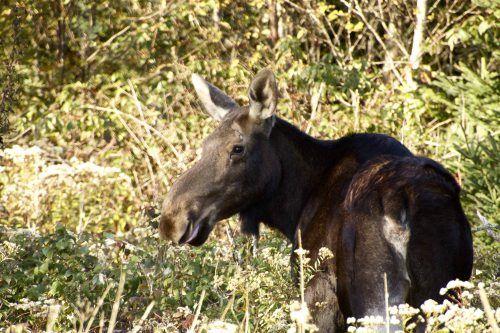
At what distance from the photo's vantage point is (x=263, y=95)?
5930mm

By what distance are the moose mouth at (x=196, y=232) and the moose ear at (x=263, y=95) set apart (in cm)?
75

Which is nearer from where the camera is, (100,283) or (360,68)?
(100,283)

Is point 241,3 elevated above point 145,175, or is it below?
above

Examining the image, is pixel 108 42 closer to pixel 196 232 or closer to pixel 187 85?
pixel 187 85

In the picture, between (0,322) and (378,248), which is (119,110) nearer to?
(0,322)

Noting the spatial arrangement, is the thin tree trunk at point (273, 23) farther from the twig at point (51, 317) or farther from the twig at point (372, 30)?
the twig at point (51, 317)

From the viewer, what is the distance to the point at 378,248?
466 centimetres

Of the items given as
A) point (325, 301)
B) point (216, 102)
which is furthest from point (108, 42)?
point (325, 301)

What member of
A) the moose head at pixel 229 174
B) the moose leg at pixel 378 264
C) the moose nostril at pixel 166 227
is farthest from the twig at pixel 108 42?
the moose leg at pixel 378 264

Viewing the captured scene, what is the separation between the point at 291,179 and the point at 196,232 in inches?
30.2

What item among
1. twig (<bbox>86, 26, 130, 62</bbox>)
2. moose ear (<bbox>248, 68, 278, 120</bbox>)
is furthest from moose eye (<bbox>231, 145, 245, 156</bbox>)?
twig (<bbox>86, 26, 130, 62</bbox>)

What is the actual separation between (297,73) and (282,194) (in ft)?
22.7

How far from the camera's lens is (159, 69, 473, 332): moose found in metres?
4.58

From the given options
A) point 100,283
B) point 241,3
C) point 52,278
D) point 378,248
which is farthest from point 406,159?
point 241,3
